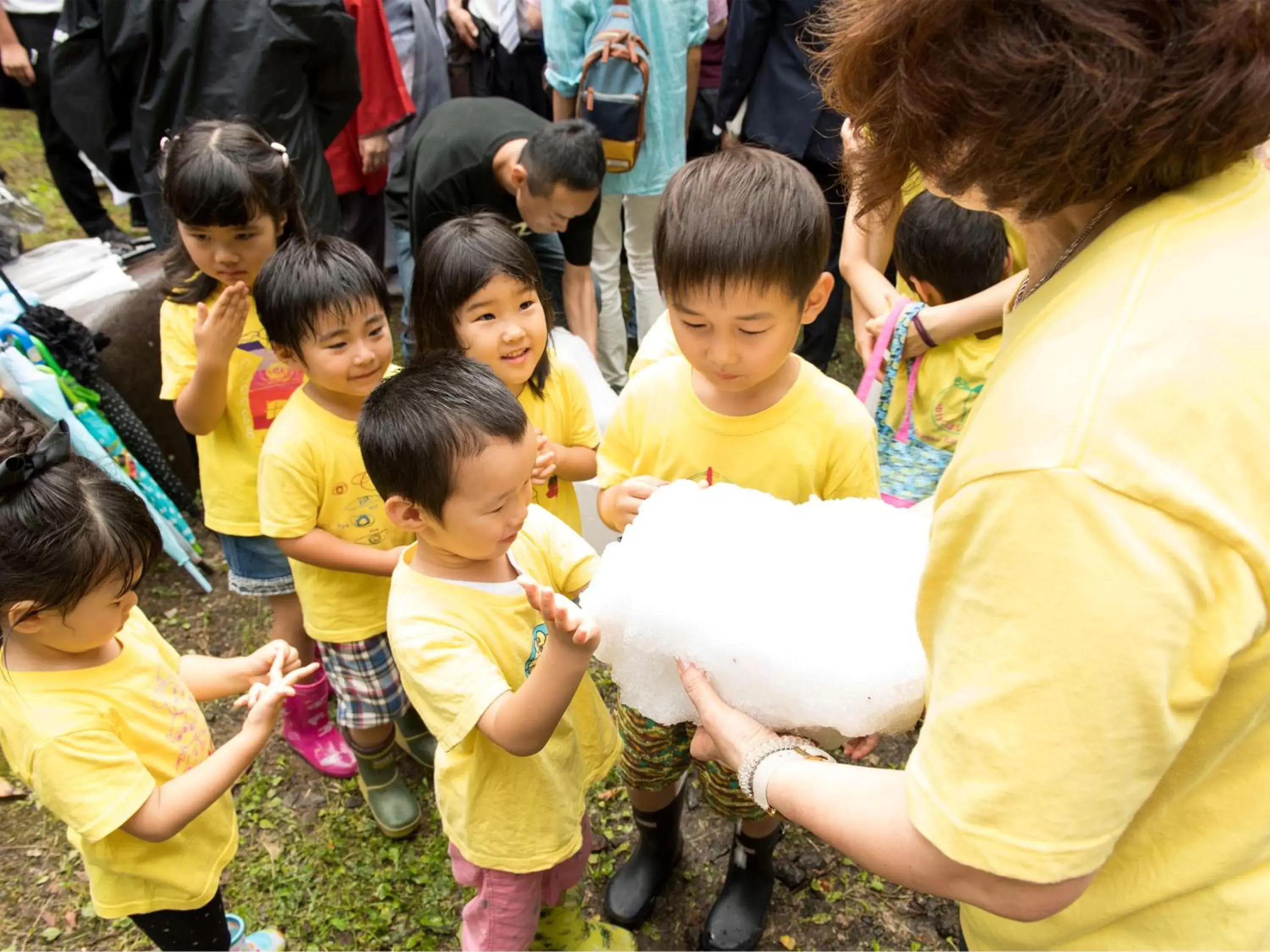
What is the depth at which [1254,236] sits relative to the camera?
880 mm

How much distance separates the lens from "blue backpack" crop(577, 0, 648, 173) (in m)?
4.36

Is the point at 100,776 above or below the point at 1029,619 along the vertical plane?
below

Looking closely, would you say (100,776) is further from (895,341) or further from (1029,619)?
(895,341)

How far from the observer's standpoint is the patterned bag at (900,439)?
9.02 feet

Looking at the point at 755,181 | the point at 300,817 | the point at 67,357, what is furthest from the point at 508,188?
the point at 300,817

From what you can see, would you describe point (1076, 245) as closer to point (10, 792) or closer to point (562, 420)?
point (562, 420)

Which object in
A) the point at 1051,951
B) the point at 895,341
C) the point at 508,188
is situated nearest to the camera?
the point at 1051,951

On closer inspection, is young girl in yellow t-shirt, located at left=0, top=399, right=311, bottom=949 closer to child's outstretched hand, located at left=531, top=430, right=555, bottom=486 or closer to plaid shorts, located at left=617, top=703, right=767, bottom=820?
child's outstretched hand, located at left=531, top=430, right=555, bottom=486

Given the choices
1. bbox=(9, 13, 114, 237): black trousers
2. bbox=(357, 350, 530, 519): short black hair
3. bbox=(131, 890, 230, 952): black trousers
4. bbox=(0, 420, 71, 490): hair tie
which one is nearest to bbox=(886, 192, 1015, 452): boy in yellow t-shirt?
bbox=(357, 350, 530, 519): short black hair

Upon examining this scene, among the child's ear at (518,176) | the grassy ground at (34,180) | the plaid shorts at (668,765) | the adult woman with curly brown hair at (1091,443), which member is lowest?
A: the grassy ground at (34,180)

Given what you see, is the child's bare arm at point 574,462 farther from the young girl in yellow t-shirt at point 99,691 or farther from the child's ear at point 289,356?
the young girl in yellow t-shirt at point 99,691

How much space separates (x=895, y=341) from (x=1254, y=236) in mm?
1886

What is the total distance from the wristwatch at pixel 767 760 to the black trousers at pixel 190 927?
1.55 meters

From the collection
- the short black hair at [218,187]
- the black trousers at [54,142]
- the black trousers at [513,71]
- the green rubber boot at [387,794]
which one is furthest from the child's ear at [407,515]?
the black trousers at [54,142]
